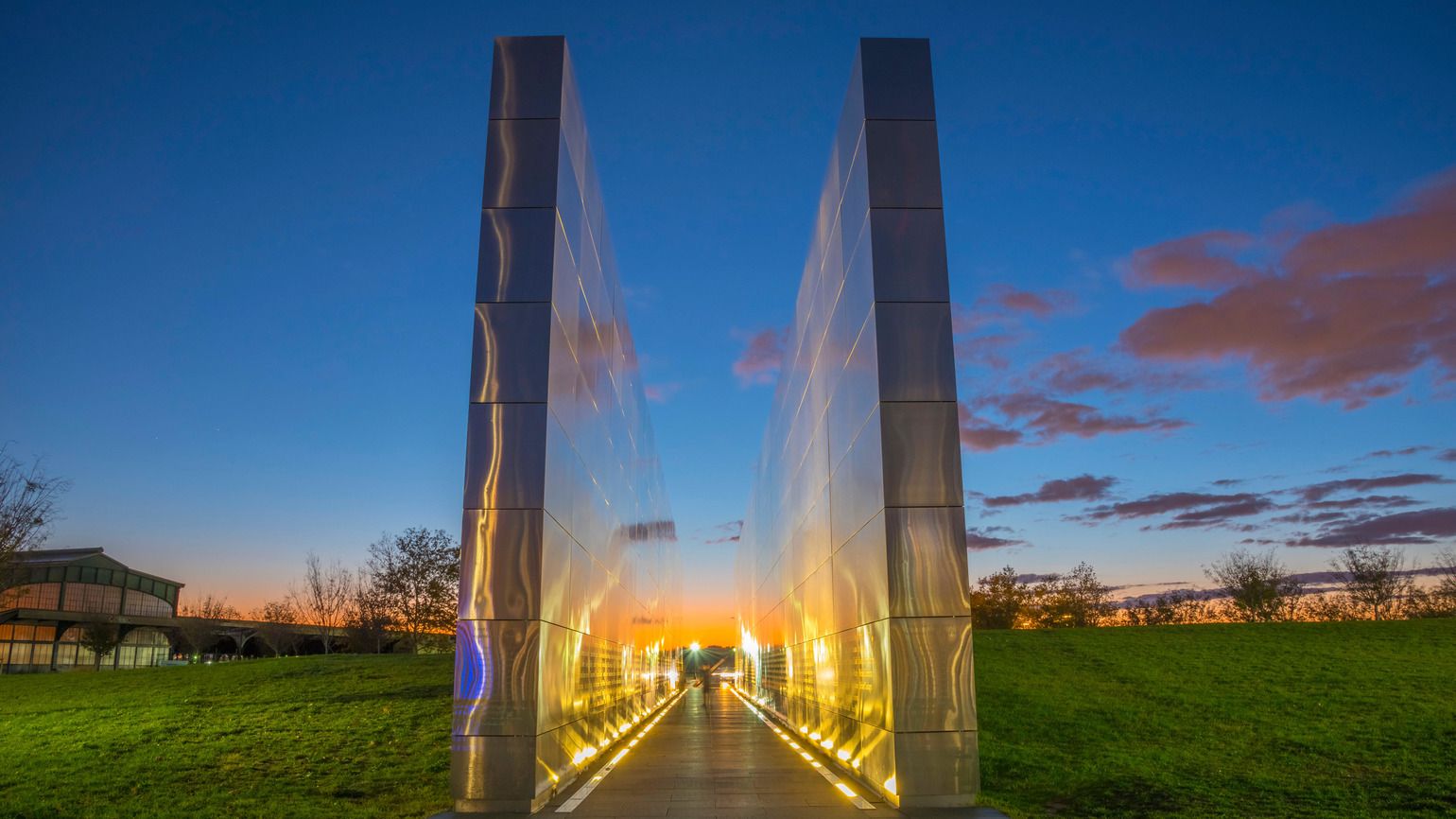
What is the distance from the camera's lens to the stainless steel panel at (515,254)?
35.2ft

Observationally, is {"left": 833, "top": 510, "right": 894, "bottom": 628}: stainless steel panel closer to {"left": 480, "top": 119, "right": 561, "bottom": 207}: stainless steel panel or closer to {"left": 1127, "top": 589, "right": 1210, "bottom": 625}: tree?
{"left": 480, "top": 119, "right": 561, "bottom": 207}: stainless steel panel

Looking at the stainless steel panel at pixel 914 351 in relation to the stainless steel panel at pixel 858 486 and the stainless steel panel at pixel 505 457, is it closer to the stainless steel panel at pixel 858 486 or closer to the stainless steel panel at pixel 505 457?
the stainless steel panel at pixel 858 486

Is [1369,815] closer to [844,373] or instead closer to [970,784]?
[970,784]

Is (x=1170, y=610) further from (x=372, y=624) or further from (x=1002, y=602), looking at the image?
(x=372, y=624)

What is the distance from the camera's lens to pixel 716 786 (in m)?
11.9

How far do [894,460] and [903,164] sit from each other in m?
3.59

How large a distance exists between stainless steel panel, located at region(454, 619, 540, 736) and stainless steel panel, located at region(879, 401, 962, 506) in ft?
13.7

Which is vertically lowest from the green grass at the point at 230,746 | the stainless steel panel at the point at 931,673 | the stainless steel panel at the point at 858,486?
the green grass at the point at 230,746

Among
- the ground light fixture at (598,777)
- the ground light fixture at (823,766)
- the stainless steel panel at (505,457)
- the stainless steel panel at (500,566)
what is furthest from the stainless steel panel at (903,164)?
the ground light fixture at (598,777)

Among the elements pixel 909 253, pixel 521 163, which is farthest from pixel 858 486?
pixel 521 163

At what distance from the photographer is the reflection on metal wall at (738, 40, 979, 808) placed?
10.0 m

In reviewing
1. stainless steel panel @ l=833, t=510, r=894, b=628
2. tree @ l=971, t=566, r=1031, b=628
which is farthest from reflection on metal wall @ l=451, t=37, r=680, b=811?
tree @ l=971, t=566, r=1031, b=628

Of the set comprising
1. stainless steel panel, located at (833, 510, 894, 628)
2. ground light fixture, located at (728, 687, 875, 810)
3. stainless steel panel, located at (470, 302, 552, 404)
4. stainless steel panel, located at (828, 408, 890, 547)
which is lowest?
ground light fixture, located at (728, 687, 875, 810)

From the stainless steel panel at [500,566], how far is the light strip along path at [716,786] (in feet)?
6.95
